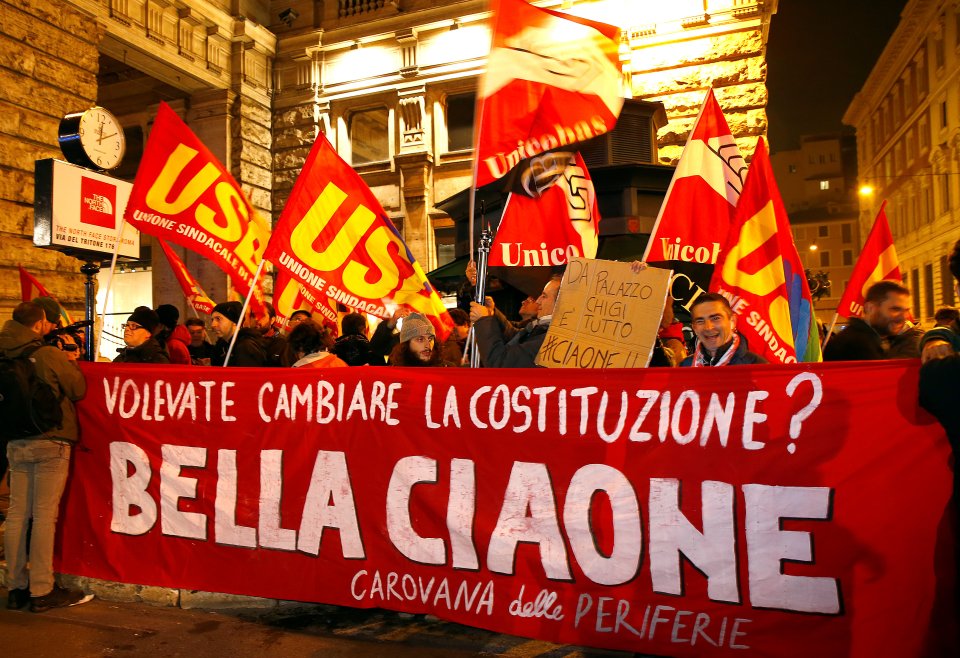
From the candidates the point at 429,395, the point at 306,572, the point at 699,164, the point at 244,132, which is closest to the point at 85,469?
the point at 306,572

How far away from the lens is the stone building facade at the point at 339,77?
1193cm

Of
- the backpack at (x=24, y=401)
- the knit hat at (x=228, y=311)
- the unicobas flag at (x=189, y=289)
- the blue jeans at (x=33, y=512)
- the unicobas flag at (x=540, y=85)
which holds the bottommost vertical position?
the blue jeans at (x=33, y=512)

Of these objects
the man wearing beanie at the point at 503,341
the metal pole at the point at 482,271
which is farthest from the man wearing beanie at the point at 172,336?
the man wearing beanie at the point at 503,341

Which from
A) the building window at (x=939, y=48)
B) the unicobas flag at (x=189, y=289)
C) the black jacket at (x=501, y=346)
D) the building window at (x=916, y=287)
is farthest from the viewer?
the building window at (x=916, y=287)

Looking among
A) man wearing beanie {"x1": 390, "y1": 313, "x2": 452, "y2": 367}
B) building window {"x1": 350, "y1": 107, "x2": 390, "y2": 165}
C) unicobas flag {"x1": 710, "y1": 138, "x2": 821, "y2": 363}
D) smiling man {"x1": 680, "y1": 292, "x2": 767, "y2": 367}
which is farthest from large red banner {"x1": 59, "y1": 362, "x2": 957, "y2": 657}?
building window {"x1": 350, "y1": 107, "x2": 390, "y2": 165}

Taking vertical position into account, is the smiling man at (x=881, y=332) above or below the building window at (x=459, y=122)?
below

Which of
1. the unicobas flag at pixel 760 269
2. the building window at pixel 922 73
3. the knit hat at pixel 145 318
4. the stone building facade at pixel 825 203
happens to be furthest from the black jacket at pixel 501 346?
the stone building facade at pixel 825 203

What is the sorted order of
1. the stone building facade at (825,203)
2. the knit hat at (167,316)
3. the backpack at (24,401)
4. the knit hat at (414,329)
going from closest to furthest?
the backpack at (24,401), the knit hat at (414,329), the knit hat at (167,316), the stone building facade at (825,203)

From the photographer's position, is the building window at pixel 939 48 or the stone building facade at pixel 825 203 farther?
the stone building facade at pixel 825 203

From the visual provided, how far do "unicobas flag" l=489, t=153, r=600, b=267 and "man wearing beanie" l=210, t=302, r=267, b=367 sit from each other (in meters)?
2.24

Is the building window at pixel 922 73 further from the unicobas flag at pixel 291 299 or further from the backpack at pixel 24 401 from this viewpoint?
the backpack at pixel 24 401

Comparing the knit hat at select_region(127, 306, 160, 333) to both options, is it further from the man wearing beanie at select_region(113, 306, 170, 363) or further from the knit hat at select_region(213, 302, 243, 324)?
the knit hat at select_region(213, 302, 243, 324)

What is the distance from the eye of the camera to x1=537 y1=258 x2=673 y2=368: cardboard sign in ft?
13.2

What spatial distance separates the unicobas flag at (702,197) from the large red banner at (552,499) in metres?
1.66
